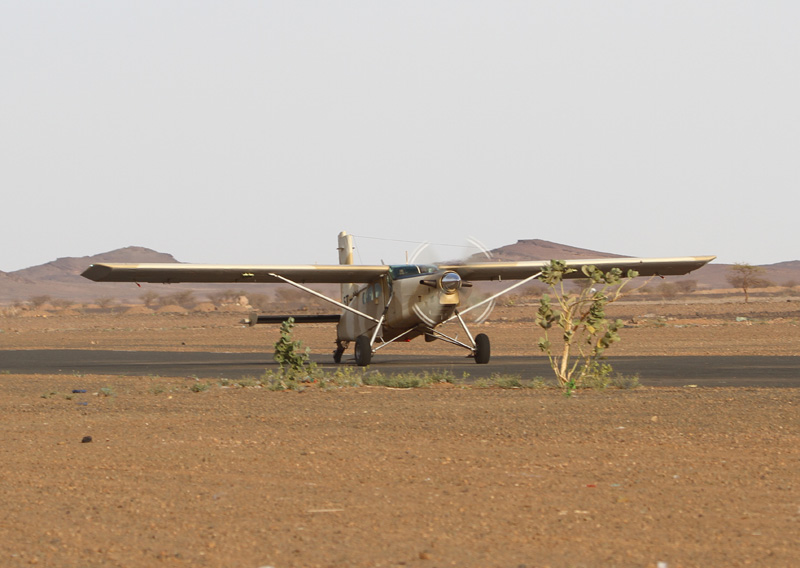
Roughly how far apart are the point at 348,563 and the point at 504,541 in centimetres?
97

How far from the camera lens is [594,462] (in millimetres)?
8328

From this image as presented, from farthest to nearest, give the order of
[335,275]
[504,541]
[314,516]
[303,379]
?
[335,275] → [303,379] → [314,516] → [504,541]

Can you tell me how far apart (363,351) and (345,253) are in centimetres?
694

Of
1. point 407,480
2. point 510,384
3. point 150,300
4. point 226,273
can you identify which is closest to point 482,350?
point 226,273

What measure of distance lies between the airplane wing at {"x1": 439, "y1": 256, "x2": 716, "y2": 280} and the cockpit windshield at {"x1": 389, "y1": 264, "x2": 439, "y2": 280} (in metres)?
0.67

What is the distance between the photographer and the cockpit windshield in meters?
25.1

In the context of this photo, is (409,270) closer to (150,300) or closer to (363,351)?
(363,351)

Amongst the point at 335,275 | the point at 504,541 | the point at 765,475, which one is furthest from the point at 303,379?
the point at 504,541

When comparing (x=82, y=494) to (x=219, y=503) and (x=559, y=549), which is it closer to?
(x=219, y=503)

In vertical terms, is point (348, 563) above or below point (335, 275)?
below

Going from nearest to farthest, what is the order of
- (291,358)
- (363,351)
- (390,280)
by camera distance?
(291,358), (363,351), (390,280)

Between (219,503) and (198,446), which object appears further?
(198,446)

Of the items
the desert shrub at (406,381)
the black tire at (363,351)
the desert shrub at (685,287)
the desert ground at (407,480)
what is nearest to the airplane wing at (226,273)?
the black tire at (363,351)

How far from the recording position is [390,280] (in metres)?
25.4
